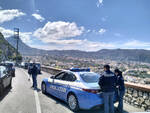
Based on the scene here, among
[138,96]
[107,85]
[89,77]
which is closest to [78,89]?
[89,77]

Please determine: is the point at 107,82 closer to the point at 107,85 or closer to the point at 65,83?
the point at 107,85

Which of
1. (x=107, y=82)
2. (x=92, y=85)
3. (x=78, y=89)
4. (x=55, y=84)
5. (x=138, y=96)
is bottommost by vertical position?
(x=138, y=96)

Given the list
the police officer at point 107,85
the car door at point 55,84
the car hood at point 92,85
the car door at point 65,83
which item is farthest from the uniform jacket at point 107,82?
the car door at point 55,84

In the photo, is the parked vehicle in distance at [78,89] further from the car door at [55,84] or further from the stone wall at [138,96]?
the stone wall at [138,96]

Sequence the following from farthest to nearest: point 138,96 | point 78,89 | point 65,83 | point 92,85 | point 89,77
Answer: point 65,83
point 138,96
point 89,77
point 78,89
point 92,85

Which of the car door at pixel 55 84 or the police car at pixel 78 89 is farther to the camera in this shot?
the car door at pixel 55 84

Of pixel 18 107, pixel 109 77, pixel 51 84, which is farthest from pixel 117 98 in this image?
pixel 18 107

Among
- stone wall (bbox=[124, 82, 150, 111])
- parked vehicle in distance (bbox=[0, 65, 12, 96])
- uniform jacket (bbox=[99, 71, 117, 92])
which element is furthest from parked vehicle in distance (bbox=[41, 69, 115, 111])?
parked vehicle in distance (bbox=[0, 65, 12, 96])

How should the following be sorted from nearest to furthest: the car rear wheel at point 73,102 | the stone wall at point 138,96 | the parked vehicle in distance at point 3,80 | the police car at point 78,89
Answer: the police car at point 78,89
the car rear wheel at point 73,102
the stone wall at point 138,96
the parked vehicle in distance at point 3,80

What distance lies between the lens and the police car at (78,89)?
4.84 m

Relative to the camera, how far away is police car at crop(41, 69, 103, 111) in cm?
484

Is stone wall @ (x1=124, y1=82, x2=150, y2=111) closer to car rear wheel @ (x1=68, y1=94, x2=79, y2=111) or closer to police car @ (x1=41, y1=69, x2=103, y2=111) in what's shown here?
police car @ (x1=41, y1=69, x2=103, y2=111)

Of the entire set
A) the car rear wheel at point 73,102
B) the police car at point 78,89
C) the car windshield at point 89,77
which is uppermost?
the car windshield at point 89,77

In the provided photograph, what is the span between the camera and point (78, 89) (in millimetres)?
5207
